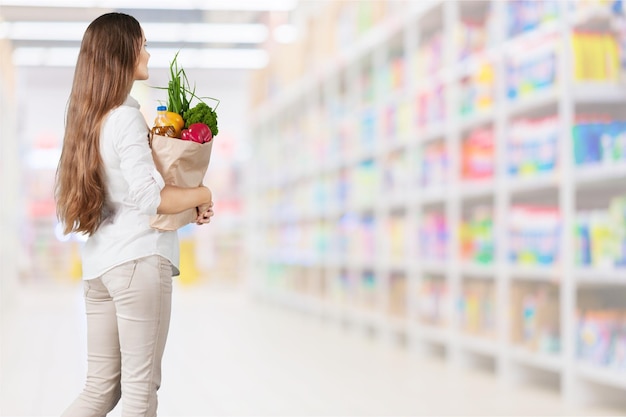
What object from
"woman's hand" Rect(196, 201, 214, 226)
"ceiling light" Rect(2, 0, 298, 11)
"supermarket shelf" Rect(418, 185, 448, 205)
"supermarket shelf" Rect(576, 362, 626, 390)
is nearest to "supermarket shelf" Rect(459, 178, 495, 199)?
"supermarket shelf" Rect(418, 185, 448, 205)

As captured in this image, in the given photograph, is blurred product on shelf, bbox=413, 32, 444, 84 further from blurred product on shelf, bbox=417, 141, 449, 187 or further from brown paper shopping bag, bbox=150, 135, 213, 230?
brown paper shopping bag, bbox=150, 135, 213, 230

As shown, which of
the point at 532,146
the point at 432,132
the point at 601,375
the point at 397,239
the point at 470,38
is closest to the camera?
the point at 601,375

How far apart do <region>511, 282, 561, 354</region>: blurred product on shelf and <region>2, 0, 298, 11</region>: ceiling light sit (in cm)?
505

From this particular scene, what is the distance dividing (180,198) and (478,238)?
333 cm

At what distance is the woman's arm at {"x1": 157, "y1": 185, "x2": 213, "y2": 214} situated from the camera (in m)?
1.99

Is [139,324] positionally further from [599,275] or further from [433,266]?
[433,266]

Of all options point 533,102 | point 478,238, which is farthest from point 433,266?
point 533,102

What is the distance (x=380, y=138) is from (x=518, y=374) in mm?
→ 2434

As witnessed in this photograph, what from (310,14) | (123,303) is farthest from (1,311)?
(123,303)

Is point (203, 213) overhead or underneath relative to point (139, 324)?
overhead

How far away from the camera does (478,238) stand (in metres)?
5.11

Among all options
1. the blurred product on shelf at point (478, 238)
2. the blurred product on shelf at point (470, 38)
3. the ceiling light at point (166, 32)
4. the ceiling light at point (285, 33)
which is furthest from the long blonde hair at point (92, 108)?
the ceiling light at point (285, 33)

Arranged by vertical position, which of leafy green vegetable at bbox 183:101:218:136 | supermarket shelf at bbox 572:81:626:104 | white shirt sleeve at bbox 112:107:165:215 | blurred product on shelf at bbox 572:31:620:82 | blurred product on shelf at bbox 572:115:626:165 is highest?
blurred product on shelf at bbox 572:31:620:82

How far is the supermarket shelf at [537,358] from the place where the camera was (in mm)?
4113
